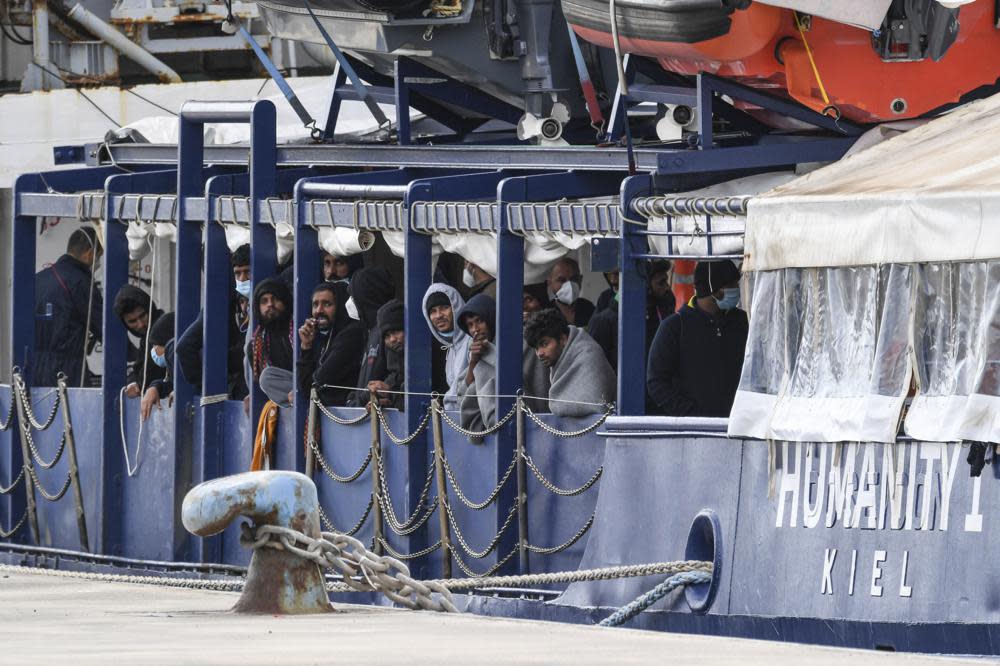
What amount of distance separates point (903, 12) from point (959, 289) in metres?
2.85

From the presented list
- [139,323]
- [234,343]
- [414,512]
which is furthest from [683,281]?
[139,323]

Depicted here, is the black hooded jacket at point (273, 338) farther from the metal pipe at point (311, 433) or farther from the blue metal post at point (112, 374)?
the blue metal post at point (112, 374)

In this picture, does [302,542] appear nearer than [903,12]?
Yes

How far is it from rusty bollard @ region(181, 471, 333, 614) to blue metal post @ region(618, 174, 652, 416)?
2.67m

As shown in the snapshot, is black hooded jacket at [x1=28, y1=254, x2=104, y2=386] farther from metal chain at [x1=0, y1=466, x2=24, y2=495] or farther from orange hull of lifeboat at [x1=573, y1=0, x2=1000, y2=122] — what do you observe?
orange hull of lifeboat at [x1=573, y1=0, x2=1000, y2=122]

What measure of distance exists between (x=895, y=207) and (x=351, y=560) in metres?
2.66

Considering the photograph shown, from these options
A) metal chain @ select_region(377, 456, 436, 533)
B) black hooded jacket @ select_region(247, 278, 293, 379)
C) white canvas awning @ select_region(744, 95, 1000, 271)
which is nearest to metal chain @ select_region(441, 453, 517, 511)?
metal chain @ select_region(377, 456, 436, 533)

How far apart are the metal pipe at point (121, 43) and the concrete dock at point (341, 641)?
12.2m

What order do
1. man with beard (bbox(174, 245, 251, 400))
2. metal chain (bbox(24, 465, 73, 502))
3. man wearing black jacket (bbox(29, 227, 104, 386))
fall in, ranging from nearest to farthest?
man with beard (bbox(174, 245, 251, 400)) < metal chain (bbox(24, 465, 73, 502)) < man wearing black jacket (bbox(29, 227, 104, 386))

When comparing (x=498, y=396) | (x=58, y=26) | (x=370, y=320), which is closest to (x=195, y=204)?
(x=370, y=320)

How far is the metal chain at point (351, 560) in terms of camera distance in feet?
31.3

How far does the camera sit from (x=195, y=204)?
49.2 ft

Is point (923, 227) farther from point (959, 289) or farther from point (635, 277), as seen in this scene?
point (635, 277)

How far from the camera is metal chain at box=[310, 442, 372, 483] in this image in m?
13.5
